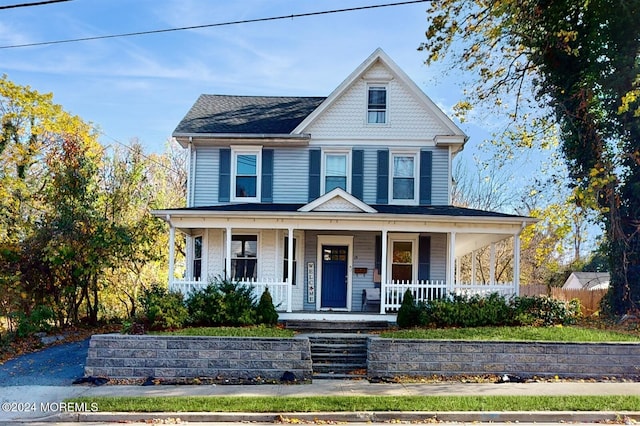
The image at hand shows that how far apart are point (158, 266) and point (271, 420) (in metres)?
14.7

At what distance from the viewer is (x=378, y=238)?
620 inches

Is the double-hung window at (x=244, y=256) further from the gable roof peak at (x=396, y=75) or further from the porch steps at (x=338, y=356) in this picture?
the porch steps at (x=338, y=356)

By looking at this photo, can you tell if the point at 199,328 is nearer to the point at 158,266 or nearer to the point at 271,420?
the point at 271,420

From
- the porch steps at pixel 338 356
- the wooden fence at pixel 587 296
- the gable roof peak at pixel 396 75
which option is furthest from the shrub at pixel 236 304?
the wooden fence at pixel 587 296

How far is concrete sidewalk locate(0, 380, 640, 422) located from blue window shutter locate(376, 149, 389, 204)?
7420 mm

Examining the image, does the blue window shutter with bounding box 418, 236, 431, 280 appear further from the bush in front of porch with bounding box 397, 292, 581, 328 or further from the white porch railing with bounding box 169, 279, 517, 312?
the bush in front of porch with bounding box 397, 292, 581, 328

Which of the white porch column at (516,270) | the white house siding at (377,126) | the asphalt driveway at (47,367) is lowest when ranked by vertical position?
the asphalt driveway at (47,367)

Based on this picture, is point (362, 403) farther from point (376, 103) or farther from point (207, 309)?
point (376, 103)

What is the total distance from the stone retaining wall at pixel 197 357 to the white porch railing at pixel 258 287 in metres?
3.03

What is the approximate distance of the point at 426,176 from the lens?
16141mm

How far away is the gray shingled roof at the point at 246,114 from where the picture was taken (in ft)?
53.9

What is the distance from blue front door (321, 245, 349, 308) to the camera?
614 inches

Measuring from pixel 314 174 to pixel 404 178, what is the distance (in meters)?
2.89

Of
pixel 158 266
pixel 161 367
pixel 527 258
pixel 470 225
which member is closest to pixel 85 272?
pixel 158 266
